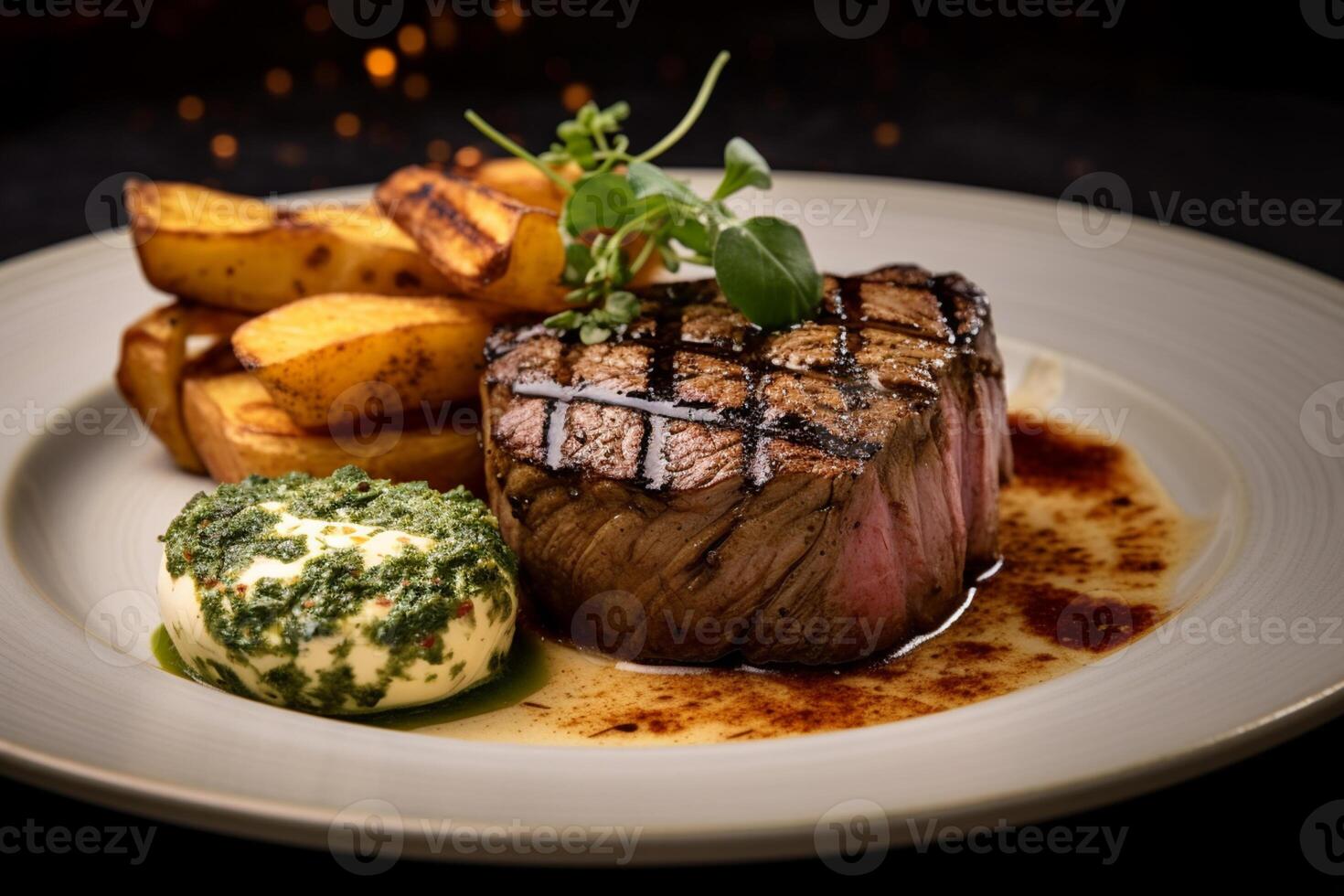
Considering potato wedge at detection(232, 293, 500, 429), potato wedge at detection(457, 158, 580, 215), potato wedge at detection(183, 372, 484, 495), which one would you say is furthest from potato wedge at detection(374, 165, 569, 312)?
potato wedge at detection(183, 372, 484, 495)

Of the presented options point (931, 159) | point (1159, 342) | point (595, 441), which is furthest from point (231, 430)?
point (931, 159)

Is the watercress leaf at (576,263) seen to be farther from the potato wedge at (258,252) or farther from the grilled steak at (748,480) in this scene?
the potato wedge at (258,252)

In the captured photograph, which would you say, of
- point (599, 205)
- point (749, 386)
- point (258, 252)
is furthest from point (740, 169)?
point (258, 252)

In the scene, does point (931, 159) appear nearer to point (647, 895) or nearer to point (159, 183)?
point (159, 183)

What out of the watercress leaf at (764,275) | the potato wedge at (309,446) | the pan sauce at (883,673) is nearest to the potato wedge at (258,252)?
the potato wedge at (309,446)

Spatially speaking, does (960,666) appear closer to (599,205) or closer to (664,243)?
(664,243)

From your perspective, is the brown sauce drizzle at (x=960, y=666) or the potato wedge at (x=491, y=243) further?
the potato wedge at (x=491, y=243)

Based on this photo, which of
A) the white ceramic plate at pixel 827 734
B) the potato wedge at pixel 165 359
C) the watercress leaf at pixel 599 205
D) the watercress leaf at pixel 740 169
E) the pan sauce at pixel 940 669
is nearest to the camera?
the white ceramic plate at pixel 827 734

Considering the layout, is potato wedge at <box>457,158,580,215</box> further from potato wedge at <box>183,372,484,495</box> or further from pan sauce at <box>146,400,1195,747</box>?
pan sauce at <box>146,400,1195,747</box>
